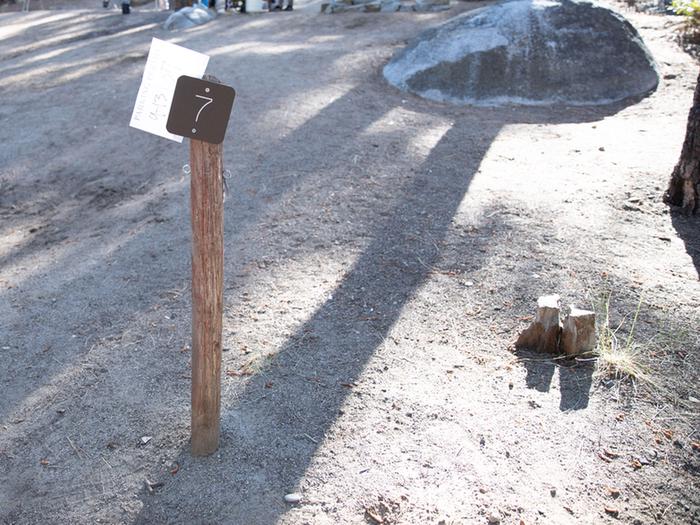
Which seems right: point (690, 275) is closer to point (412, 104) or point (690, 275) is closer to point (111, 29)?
point (412, 104)

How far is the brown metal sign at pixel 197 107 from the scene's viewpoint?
2.50m

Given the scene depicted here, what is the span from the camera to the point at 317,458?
312cm

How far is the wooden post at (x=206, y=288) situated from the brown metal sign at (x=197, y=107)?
0.25 ft

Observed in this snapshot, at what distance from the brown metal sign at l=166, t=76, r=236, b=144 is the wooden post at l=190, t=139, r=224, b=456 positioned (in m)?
0.08

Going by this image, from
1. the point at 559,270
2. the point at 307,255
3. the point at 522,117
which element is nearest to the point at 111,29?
the point at 522,117

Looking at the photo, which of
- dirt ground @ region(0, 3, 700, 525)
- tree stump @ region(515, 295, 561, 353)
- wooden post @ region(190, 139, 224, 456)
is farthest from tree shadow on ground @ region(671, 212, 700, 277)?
wooden post @ region(190, 139, 224, 456)

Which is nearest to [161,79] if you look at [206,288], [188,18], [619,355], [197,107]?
[197,107]

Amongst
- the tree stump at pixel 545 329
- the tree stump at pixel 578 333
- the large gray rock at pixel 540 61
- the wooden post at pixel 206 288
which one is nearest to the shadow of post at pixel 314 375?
the wooden post at pixel 206 288

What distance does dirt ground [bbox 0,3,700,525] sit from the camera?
3.00 meters

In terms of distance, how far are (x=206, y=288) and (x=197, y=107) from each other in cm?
73

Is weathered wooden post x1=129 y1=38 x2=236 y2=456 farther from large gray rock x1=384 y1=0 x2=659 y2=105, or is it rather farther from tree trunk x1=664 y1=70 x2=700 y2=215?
large gray rock x1=384 y1=0 x2=659 y2=105

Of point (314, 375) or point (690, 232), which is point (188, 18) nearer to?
point (690, 232)

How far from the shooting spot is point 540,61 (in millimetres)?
7578

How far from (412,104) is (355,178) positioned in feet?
7.05
